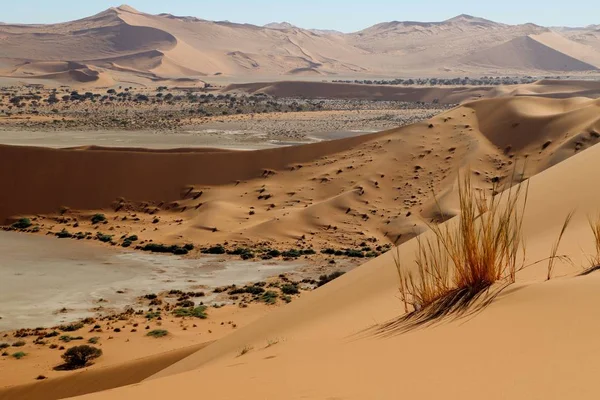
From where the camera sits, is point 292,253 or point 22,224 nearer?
point 292,253

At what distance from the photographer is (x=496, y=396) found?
383cm

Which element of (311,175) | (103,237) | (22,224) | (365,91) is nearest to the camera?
(103,237)

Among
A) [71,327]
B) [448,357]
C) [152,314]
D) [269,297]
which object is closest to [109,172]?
[269,297]

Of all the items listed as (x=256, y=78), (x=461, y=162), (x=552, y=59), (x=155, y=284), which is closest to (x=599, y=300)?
(x=155, y=284)

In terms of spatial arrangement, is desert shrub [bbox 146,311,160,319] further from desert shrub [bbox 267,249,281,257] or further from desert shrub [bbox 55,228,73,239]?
desert shrub [bbox 55,228,73,239]

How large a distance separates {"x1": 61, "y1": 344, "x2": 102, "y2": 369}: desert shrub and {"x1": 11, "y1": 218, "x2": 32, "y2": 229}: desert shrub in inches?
665

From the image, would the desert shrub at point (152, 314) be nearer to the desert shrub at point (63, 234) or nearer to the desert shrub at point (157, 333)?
the desert shrub at point (157, 333)

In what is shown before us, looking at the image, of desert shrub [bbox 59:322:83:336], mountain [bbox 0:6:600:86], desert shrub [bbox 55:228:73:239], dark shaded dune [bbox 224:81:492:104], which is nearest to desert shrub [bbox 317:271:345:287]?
desert shrub [bbox 59:322:83:336]

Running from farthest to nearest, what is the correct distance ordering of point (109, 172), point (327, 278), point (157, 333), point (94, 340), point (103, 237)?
point (109, 172) < point (103, 237) < point (327, 278) < point (157, 333) < point (94, 340)

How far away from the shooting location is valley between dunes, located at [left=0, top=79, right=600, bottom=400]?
457cm

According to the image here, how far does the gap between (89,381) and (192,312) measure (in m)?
5.93

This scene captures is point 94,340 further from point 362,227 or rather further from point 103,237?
point 362,227

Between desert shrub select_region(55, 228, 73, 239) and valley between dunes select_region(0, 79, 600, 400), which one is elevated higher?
valley between dunes select_region(0, 79, 600, 400)

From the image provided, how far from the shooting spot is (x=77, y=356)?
12.9 m
